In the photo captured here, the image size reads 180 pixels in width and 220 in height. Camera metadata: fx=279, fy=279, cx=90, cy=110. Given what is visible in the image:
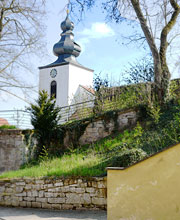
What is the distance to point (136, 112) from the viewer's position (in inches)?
484

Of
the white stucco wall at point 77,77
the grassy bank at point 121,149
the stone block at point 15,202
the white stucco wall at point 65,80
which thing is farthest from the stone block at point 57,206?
the white stucco wall at point 77,77

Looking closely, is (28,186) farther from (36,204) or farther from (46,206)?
(46,206)

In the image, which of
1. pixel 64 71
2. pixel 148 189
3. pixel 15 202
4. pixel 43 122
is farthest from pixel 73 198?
pixel 64 71

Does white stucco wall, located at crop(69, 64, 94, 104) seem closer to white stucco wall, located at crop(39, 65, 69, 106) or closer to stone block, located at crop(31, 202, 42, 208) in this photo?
white stucco wall, located at crop(39, 65, 69, 106)

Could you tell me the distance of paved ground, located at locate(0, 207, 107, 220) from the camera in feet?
22.7

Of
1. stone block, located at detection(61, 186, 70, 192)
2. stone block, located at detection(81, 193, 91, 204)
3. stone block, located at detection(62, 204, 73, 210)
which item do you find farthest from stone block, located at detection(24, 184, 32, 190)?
stone block, located at detection(81, 193, 91, 204)

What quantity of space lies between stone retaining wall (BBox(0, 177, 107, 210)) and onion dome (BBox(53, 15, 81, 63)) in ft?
95.2

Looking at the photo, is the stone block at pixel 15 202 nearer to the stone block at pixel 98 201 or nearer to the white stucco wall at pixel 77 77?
the stone block at pixel 98 201

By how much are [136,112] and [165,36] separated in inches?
158

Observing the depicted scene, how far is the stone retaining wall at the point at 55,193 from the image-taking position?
7507 mm

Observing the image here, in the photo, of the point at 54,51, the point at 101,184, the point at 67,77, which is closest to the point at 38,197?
the point at 101,184

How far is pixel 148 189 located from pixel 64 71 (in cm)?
3179

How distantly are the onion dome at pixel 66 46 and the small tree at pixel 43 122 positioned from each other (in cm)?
2450

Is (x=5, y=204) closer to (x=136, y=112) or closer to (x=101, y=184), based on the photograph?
(x=101, y=184)
